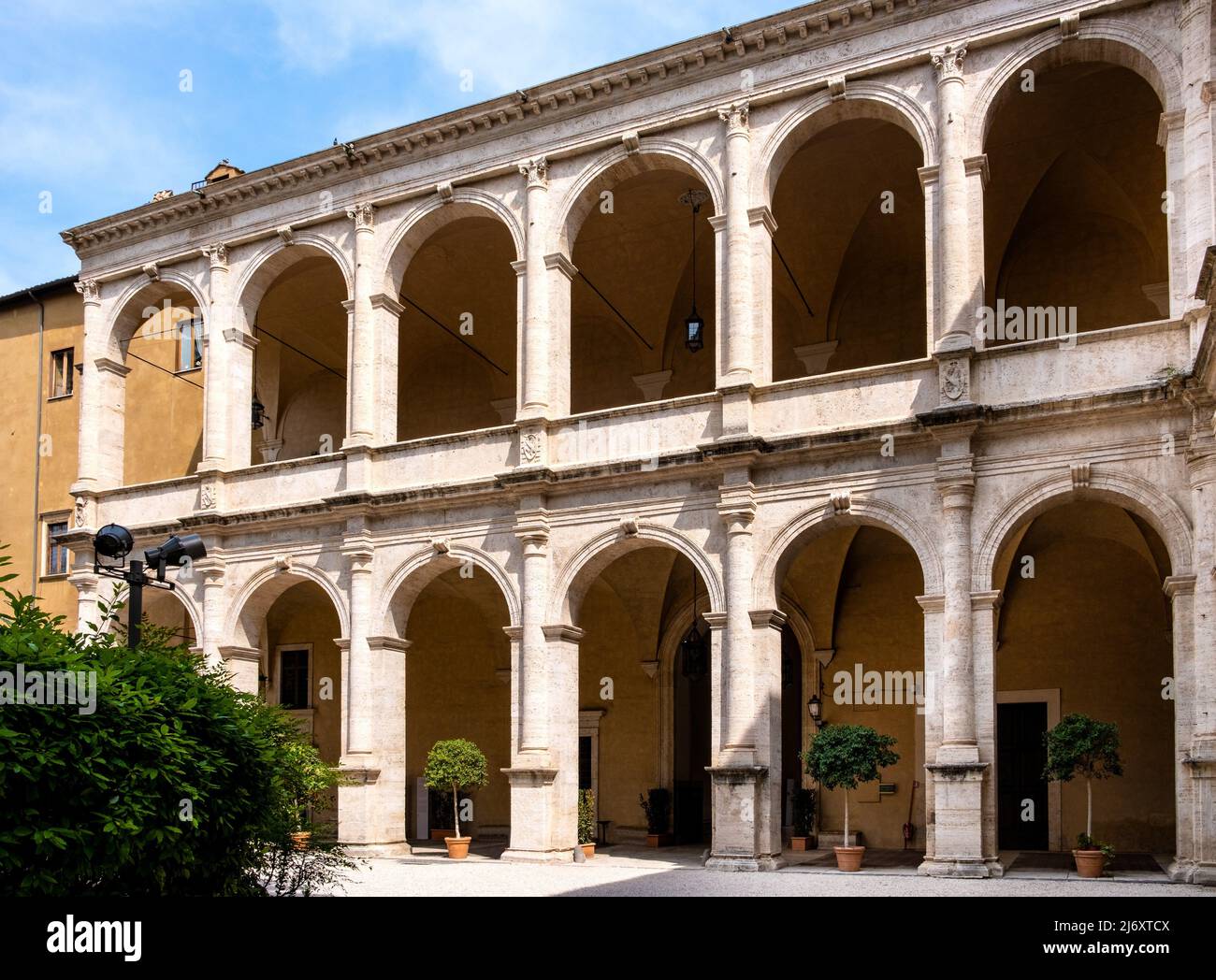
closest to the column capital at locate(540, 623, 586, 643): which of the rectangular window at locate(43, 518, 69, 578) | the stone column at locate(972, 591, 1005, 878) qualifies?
the stone column at locate(972, 591, 1005, 878)

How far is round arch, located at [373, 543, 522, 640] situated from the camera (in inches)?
806

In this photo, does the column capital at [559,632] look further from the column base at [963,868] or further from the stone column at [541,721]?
the column base at [963,868]

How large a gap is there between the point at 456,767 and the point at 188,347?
14606 millimetres

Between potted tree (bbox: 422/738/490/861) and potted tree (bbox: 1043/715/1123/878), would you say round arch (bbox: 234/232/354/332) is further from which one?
potted tree (bbox: 1043/715/1123/878)

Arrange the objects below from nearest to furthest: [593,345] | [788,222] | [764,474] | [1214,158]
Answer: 1. [1214,158]
2. [764,474]
3. [788,222]
4. [593,345]

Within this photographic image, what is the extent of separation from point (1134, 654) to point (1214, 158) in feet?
27.1

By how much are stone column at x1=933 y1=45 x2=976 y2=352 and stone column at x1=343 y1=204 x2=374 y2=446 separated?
9.47 meters

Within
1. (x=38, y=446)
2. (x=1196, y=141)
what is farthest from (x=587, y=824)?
(x=38, y=446)

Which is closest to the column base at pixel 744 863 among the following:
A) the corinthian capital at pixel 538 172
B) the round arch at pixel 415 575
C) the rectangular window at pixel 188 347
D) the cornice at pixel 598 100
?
the round arch at pixel 415 575

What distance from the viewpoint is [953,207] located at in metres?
17.4

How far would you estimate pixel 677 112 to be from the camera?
19.8m

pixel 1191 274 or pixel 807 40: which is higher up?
pixel 807 40
